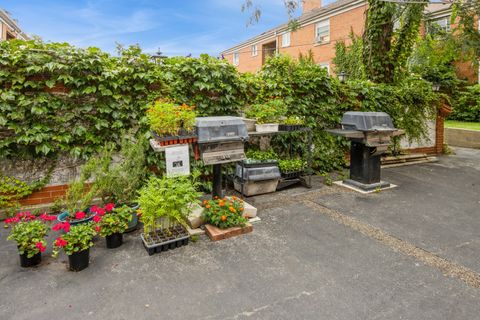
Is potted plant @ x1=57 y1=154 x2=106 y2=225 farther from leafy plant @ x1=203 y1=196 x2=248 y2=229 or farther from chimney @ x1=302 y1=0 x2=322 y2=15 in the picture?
chimney @ x1=302 y1=0 x2=322 y2=15

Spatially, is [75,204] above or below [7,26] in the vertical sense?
below

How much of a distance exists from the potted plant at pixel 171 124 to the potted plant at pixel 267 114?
1509mm

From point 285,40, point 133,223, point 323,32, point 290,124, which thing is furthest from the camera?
point 285,40

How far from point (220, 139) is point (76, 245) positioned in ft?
6.01

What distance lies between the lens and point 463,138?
1015 cm

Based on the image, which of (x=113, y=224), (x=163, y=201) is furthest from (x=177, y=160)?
(x=113, y=224)

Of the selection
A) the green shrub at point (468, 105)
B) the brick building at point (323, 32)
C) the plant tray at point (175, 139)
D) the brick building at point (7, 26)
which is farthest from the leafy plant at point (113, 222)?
the brick building at point (7, 26)

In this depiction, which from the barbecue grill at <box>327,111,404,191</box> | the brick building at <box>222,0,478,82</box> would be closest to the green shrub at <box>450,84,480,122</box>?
the brick building at <box>222,0,478,82</box>

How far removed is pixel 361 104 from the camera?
21.7ft

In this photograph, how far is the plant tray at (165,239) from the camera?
300 centimetres

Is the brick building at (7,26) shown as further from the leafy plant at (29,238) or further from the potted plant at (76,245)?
the potted plant at (76,245)

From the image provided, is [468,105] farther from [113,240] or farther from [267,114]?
[113,240]

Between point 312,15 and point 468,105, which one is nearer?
point 468,105

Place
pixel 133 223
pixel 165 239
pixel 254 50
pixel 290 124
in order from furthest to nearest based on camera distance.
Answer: pixel 254 50, pixel 290 124, pixel 133 223, pixel 165 239
